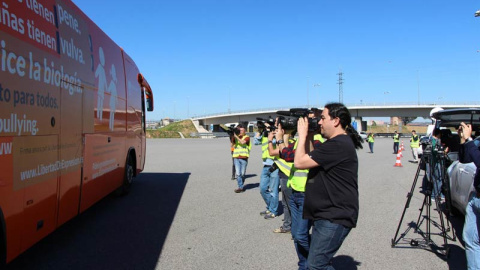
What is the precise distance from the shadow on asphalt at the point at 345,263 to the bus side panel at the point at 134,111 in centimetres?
570

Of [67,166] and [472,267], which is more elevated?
[67,166]

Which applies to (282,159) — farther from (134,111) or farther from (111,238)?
(134,111)

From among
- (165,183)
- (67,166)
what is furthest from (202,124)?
(67,166)

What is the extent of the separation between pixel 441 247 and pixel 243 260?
9.00ft

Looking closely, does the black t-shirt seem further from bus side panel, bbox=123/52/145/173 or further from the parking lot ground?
bus side panel, bbox=123/52/145/173

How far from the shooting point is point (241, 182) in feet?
32.2

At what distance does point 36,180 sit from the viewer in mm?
3984

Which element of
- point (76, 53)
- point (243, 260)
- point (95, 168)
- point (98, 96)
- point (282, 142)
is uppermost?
point (76, 53)

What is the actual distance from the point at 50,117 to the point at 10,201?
115 centimetres

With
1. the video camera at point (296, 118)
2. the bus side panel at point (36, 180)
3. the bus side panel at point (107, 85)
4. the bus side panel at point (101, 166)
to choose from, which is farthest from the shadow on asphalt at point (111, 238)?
the video camera at point (296, 118)

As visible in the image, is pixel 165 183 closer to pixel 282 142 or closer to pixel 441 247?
pixel 282 142

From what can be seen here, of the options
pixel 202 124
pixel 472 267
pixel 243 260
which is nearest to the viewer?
pixel 472 267

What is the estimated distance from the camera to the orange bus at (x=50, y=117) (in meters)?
3.56

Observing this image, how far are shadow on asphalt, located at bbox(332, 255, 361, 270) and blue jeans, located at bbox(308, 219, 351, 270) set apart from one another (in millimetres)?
1638
